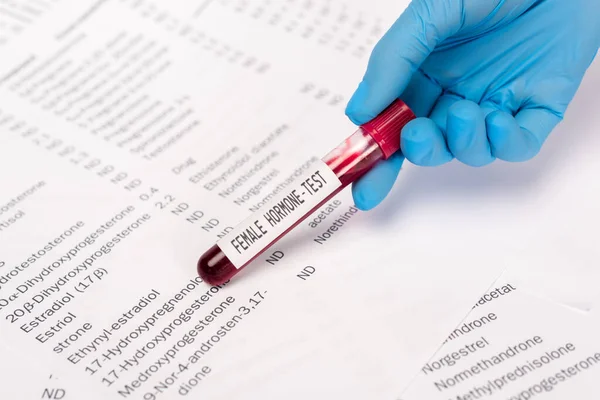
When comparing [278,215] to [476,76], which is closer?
[278,215]

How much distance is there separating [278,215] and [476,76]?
0.29 metres

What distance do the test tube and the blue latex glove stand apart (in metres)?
0.02

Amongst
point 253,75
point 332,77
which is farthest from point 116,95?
point 332,77

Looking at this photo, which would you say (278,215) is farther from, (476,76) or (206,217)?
(476,76)

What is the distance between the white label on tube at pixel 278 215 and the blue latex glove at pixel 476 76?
53 millimetres

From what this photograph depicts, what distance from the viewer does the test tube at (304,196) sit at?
61cm

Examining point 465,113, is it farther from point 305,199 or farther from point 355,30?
point 355,30

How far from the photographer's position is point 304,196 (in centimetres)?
62

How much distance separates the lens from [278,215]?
0.62m

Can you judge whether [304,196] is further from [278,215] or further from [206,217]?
[206,217]

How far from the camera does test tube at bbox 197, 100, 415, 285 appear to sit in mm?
614

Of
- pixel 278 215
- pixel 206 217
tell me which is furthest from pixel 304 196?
pixel 206 217

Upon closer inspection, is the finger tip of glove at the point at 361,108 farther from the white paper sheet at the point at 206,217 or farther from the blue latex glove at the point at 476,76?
the white paper sheet at the point at 206,217

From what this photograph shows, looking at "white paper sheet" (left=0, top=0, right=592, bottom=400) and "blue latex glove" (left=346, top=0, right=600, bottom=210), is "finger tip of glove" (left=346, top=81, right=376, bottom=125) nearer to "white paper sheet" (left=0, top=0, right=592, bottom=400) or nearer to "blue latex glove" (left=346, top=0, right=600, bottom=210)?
"blue latex glove" (left=346, top=0, right=600, bottom=210)
